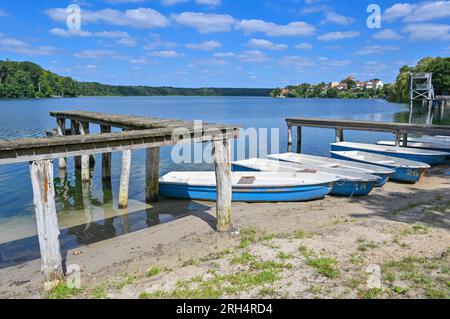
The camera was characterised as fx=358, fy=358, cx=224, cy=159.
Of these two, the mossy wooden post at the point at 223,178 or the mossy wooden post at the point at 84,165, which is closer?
the mossy wooden post at the point at 223,178

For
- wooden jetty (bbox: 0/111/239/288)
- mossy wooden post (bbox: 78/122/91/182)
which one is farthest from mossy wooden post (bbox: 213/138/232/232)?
mossy wooden post (bbox: 78/122/91/182)

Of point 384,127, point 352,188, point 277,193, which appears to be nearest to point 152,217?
point 277,193

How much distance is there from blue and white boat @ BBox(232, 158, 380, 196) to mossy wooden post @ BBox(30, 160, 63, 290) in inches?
360

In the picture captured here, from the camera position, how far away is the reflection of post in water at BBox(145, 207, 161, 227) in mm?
10930

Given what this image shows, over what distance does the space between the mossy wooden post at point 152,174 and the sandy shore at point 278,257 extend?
2697 mm

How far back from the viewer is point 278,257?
6.83m

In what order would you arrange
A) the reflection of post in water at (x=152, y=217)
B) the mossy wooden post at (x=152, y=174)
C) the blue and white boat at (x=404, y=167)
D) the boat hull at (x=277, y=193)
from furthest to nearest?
the blue and white boat at (x=404, y=167), the mossy wooden post at (x=152, y=174), the boat hull at (x=277, y=193), the reflection of post in water at (x=152, y=217)

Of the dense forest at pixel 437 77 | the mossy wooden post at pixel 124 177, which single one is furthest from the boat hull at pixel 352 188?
the dense forest at pixel 437 77

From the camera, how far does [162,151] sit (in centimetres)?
2472

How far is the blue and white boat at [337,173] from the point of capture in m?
12.3

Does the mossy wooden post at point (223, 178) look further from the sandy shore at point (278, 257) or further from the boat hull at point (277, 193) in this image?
the boat hull at point (277, 193)

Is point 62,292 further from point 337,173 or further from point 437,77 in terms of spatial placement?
point 437,77

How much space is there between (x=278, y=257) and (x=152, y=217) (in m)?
5.72

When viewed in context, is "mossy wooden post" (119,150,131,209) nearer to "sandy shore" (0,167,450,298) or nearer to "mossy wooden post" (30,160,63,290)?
"sandy shore" (0,167,450,298)
